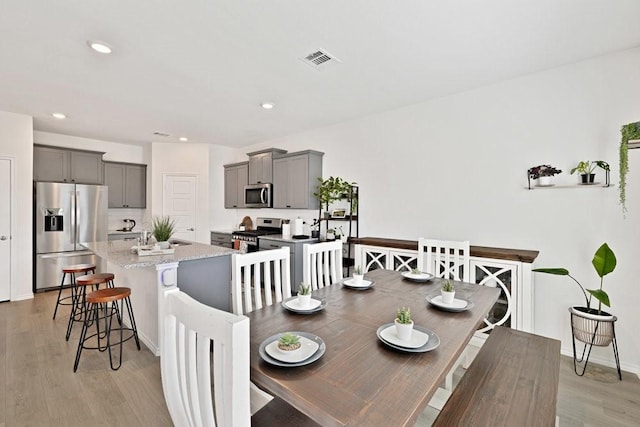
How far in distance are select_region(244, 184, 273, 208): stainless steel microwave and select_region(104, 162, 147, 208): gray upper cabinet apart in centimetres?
235

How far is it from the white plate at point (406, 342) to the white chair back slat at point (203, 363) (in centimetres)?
65

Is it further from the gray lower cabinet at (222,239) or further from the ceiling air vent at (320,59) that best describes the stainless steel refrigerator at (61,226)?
the ceiling air vent at (320,59)

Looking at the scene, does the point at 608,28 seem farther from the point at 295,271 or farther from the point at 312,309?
the point at 295,271

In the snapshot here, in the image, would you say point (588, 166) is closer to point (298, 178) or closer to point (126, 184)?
point (298, 178)

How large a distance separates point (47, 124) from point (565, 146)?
276 inches

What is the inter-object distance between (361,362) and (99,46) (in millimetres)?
3046

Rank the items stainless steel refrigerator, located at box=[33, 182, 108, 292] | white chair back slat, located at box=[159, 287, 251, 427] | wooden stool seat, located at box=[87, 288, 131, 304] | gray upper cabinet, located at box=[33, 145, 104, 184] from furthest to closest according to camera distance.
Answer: gray upper cabinet, located at box=[33, 145, 104, 184], stainless steel refrigerator, located at box=[33, 182, 108, 292], wooden stool seat, located at box=[87, 288, 131, 304], white chair back slat, located at box=[159, 287, 251, 427]

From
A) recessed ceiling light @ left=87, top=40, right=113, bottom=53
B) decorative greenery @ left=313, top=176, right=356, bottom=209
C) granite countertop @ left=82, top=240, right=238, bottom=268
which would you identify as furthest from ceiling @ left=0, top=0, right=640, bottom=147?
granite countertop @ left=82, top=240, right=238, bottom=268

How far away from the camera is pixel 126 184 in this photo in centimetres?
589

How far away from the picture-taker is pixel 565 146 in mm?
2721

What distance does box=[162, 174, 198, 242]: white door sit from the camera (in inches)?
232

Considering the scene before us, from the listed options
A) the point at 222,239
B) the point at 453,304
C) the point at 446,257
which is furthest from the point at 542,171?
the point at 222,239

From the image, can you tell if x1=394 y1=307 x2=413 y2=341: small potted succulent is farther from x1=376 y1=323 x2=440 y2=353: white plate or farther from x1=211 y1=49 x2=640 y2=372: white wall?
x1=211 y1=49 x2=640 y2=372: white wall

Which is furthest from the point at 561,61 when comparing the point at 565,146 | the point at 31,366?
the point at 31,366
